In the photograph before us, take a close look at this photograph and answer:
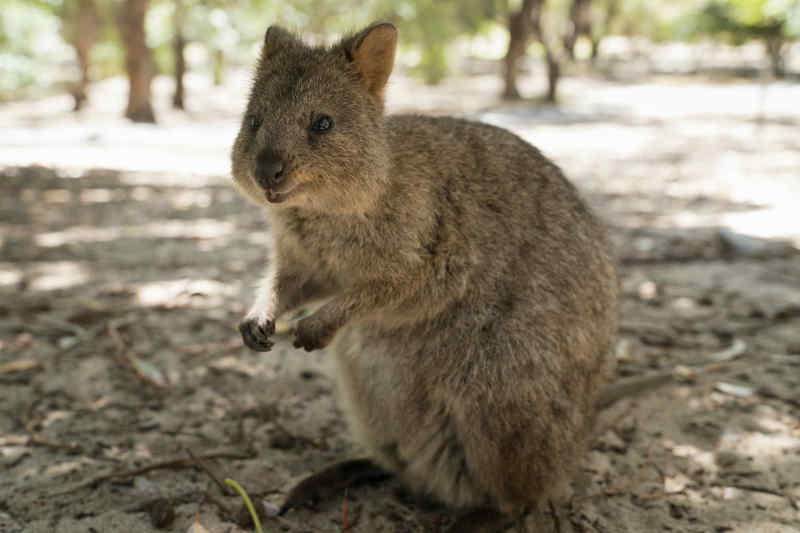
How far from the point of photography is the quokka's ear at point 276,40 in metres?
2.62

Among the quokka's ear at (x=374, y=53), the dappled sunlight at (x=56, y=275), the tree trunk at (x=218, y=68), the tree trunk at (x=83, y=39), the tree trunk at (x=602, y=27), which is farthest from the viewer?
the tree trunk at (x=602, y=27)

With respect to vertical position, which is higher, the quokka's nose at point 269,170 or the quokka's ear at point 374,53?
the quokka's ear at point 374,53

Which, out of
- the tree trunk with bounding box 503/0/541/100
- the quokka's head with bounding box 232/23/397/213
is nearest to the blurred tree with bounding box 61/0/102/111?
the tree trunk with bounding box 503/0/541/100

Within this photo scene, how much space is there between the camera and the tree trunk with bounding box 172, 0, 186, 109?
16516 mm

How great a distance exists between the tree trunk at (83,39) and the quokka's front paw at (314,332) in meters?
17.6

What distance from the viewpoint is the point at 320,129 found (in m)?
2.31

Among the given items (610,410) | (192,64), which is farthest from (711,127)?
(192,64)

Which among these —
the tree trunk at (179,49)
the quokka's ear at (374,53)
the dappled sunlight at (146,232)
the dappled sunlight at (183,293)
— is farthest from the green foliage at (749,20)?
the tree trunk at (179,49)

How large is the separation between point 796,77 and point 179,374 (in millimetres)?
26060

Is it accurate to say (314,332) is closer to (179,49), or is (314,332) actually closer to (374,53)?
(374,53)

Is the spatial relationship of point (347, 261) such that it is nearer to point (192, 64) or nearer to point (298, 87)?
point (298, 87)

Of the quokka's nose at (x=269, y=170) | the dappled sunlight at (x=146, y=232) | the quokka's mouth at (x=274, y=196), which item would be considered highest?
the quokka's nose at (x=269, y=170)

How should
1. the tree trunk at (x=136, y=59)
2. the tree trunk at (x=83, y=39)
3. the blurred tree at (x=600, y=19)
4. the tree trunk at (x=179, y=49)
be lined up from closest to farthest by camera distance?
the tree trunk at (x=136, y=59), the tree trunk at (x=179, y=49), the tree trunk at (x=83, y=39), the blurred tree at (x=600, y=19)

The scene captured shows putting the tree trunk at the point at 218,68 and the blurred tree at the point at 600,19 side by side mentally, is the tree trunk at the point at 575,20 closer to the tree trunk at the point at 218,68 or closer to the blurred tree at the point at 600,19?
the blurred tree at the point at 600,19
